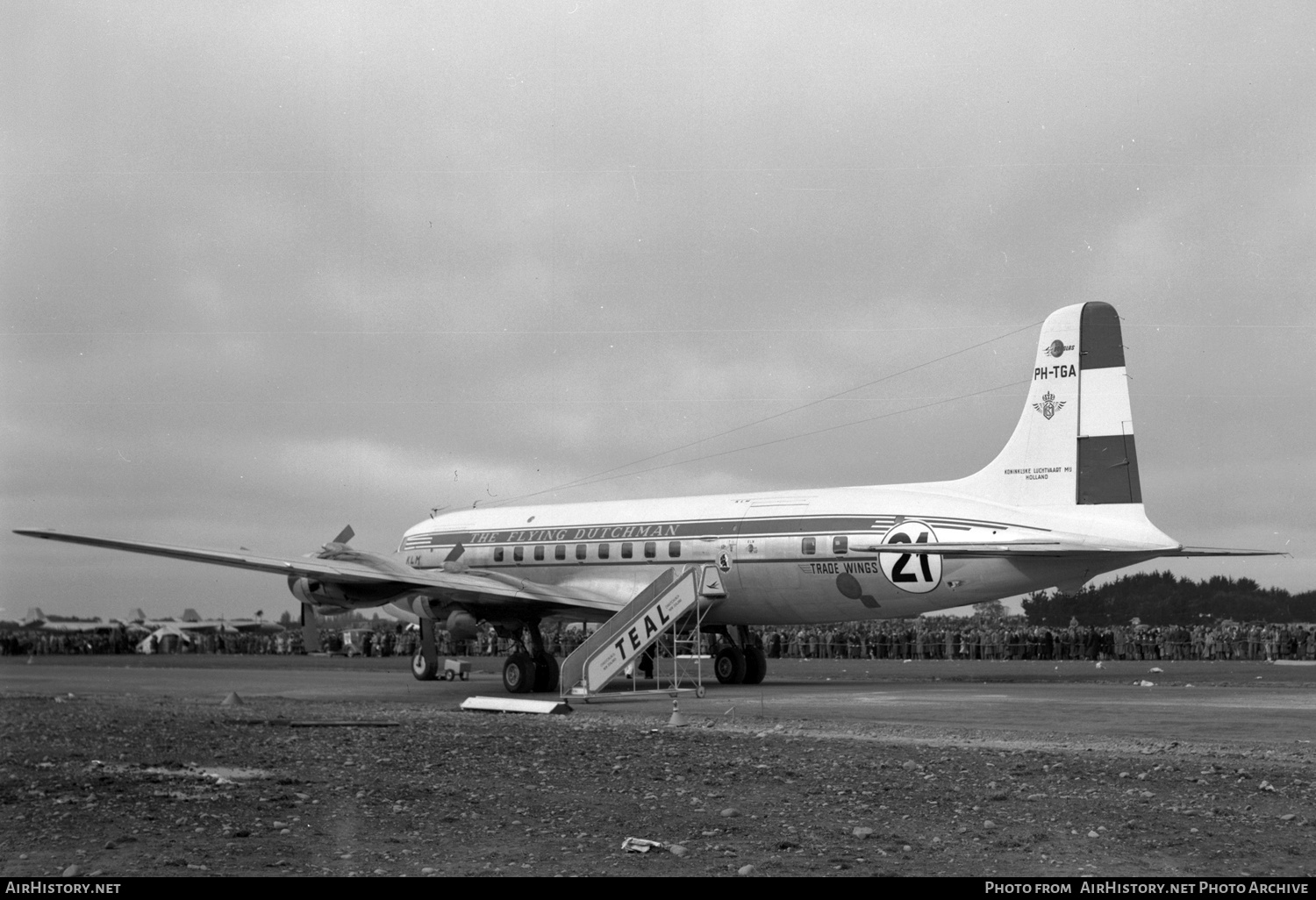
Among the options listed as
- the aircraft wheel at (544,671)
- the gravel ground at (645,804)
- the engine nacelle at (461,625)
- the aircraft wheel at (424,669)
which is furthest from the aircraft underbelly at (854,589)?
Result: the gravel ground at (645,804)

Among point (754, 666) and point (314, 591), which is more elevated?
point (314, 591)

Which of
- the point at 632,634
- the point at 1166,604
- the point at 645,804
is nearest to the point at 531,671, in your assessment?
the point at 632,634

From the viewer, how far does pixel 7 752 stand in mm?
12195

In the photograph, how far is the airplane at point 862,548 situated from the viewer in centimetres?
2133

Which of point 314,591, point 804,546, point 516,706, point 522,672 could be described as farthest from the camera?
point 804,546

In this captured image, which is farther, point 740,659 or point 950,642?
point 950,642

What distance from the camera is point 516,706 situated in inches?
712

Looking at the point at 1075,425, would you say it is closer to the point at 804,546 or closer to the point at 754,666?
the point at 804,546

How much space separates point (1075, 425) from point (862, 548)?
168 inches

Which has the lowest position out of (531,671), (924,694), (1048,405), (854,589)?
(924,694)

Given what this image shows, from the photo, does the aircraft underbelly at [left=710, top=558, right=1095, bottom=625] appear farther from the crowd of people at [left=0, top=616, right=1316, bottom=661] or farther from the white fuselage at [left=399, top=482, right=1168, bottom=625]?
the crowd of people at [left=0, top=616, right=1316, bottom=661]

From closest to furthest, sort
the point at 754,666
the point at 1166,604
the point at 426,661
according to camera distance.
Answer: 1. the point at 754,666
2. the point at 426,661
3. the point at 1166,604

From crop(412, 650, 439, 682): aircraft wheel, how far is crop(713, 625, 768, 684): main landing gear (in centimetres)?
603

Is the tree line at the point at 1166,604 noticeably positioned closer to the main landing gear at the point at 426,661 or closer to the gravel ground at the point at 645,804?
the main landing gear at the point at 426,661
